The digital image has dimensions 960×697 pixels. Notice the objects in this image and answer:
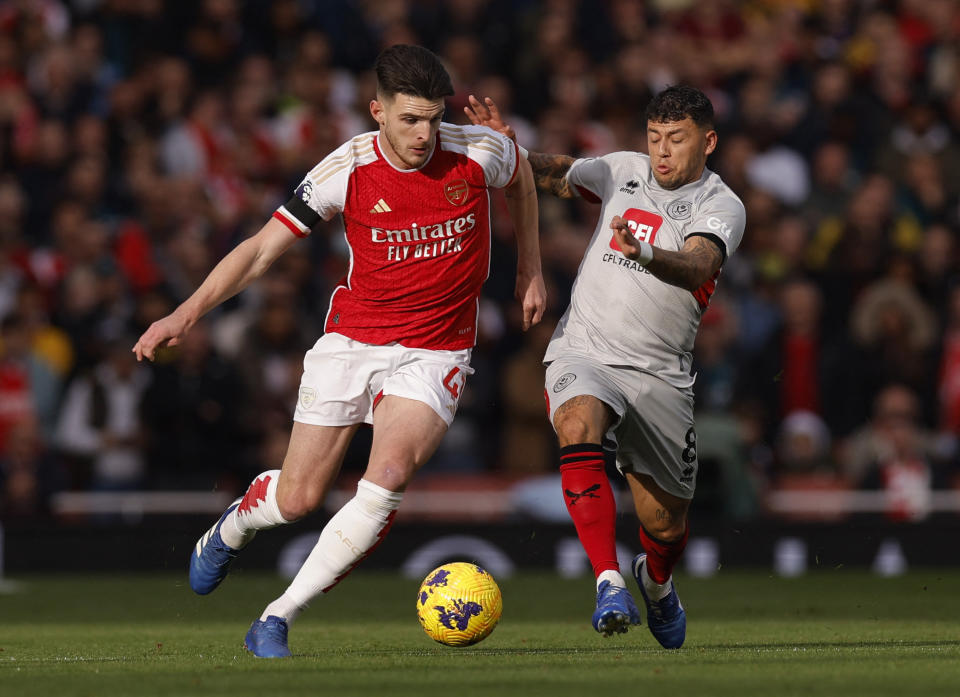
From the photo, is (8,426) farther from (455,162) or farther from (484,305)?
(455,162)

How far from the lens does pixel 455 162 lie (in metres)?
7.79

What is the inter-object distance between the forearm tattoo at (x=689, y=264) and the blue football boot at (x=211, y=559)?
7.50ft

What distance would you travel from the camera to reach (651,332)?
8.04 meters

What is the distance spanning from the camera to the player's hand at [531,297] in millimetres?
7984

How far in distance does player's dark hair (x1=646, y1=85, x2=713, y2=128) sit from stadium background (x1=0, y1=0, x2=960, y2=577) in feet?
19.3

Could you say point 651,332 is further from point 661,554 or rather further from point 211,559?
point 211,559

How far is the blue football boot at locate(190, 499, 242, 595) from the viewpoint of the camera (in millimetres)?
8086

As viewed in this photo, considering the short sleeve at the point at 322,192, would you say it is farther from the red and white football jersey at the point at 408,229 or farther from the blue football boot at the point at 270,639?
the blue football boot at the point at 270,639

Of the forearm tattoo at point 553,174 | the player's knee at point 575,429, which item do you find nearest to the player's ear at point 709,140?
the forearm tattoo at point 553,174

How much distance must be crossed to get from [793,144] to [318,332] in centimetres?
528

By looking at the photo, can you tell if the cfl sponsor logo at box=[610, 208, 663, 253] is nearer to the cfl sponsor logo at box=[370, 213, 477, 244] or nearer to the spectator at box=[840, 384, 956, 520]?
the cfl sponsor logo at box=[370, 213, 477, 244]

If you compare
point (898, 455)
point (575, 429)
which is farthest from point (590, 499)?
point (898, 455)

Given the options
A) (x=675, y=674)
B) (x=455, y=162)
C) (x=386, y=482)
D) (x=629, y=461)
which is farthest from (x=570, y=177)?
(x=675, y=674)

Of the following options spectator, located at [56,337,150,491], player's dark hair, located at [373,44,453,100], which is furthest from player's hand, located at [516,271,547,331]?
spectator, located at [56,337,150,491]
